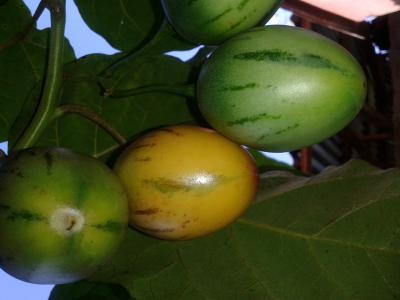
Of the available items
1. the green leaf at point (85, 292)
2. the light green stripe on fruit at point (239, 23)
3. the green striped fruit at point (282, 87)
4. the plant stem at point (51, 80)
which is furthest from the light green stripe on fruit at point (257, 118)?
the green leaf at point (85, 292)

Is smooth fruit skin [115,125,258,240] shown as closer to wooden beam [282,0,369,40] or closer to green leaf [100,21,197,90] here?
green leaf [100,21,197,90]

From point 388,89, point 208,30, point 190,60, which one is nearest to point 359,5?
point 388,89

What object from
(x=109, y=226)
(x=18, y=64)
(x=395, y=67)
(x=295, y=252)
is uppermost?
(x=18, y=64)

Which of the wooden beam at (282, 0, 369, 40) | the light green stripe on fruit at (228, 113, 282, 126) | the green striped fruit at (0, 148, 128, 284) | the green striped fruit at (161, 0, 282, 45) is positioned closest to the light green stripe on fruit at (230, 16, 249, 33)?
the green striped fruit at (161, 0, 282, 45)

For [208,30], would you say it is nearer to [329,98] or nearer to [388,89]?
[329,98]

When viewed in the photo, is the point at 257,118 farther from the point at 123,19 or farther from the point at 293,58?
the point at 123,19

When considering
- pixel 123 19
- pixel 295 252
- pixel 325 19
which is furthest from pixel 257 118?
pixel 325 19
